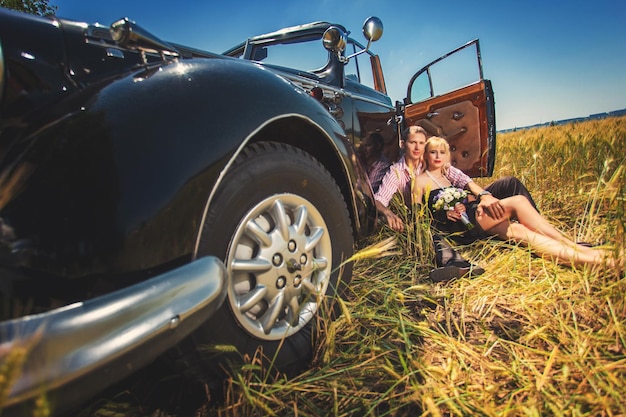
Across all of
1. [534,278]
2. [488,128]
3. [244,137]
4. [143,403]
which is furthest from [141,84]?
[488,128]

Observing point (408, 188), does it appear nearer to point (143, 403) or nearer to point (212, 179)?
point (212, 179)

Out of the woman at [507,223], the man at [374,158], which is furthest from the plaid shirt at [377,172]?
the woman at [507,223]

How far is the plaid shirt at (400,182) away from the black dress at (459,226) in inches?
8.6

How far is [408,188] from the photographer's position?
Result: 2775mm

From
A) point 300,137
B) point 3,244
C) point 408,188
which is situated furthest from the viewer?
point 408,188

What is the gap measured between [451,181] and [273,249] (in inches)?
92.1

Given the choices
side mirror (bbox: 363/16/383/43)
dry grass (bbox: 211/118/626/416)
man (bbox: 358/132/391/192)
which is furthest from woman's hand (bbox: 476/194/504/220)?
side mirror (bbox: 363/16/383/43)

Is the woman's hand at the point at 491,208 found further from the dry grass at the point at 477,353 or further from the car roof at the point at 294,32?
the car roof at the point at 294,32

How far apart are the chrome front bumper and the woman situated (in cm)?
141

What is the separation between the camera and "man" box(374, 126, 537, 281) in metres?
1.97

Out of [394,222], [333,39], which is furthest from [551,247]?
[333,39]

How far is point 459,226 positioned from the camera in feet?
8.43

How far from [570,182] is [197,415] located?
3.74 m

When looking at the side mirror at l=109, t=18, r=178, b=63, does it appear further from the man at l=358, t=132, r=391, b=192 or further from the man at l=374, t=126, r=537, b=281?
the man at l=358, t=132, r=391, b=192
